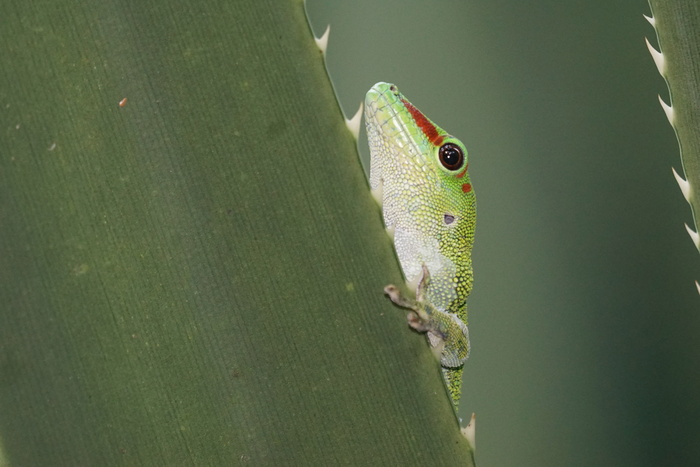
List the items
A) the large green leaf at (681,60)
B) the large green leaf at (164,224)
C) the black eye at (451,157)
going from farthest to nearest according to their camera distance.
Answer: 1. the black eye at (451,157)
2. the large green leaf at (681,60)
3. the large green leaf at (164,224)

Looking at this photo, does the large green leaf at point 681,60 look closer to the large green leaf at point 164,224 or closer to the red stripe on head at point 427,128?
the red stripe on head at point 427,128

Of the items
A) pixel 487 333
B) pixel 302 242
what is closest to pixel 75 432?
pixel 302 242

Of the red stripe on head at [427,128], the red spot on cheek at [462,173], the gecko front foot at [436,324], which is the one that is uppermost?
the red stripe on head at [427,128]

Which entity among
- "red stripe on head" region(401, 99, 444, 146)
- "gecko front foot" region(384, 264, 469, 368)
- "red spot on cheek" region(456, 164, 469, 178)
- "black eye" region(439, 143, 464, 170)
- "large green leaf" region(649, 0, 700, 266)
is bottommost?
"gecko front foot" region(384, 264, 469, 368)

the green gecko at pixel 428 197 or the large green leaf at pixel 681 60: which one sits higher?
the large green leaf at pixel 681 60

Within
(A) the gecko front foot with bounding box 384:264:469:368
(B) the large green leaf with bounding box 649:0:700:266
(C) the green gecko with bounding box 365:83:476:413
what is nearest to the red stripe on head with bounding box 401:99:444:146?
(C) the green gecko with bounding box 365:83:476:413

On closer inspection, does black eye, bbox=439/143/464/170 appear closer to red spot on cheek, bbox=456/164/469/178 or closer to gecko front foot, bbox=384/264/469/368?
red spot on cheek, bbox=456/164/469/178

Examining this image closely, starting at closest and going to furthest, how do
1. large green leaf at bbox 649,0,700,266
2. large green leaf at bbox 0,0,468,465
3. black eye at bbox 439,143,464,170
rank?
large green leaf at bbox 0,0,468,465 < large green leaf at bbox 649,0,700,266 < black eye at bbox 439,143,464,170

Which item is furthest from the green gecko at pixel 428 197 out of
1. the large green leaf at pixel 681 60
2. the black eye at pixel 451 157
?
the large green leaf at pixel 681 60
